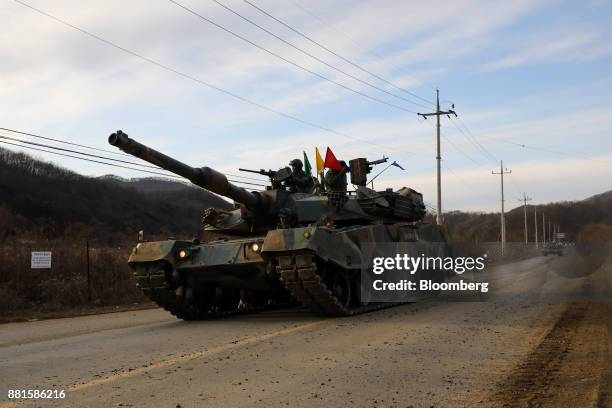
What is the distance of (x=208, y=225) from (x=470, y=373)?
9121 mm

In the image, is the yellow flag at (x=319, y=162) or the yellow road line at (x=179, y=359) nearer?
the yellow road line at (x=179, y=359)

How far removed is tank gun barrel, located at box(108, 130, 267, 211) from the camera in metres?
10.4

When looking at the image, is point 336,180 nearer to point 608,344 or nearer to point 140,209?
point 608,344

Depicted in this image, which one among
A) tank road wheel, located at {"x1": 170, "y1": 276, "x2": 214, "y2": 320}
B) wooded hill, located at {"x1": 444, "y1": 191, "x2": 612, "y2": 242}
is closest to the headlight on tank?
tank road wheel, located at {"x1": 170, "y1": 276, "x2": 214, "y2": 320}

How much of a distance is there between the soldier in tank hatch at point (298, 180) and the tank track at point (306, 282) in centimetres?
354

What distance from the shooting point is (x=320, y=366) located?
752cm

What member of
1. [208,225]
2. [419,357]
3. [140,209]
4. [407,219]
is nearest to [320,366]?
[419,357]

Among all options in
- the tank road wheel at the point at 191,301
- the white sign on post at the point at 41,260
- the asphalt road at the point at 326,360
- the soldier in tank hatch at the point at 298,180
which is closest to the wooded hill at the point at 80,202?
the white sign on post at the point at 41,260

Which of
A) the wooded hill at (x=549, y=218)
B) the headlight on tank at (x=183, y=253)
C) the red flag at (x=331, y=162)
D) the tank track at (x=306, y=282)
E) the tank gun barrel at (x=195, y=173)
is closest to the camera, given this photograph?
the tank gun barrel at (x=195, y=173)

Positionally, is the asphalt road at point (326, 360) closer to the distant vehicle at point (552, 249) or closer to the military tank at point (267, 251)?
the military tank at point (267, 251)

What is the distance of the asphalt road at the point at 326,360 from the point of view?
6.10m

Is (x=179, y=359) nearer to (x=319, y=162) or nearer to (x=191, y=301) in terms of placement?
(x=191, y=301)

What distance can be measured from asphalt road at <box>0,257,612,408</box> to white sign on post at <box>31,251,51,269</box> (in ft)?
15.6

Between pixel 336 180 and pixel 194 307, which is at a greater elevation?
pixel 336 180
